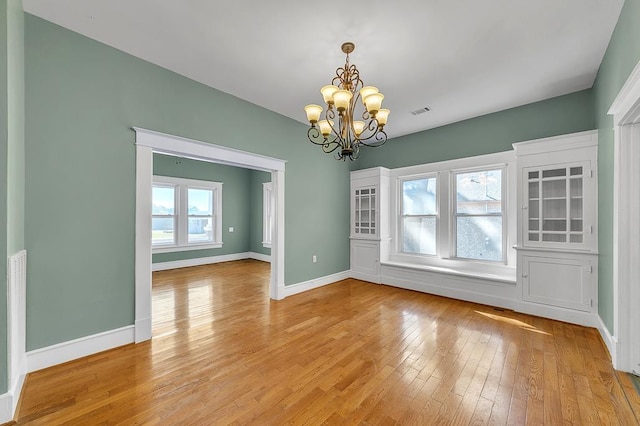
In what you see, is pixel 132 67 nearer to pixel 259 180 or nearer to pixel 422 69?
pixel 422 69

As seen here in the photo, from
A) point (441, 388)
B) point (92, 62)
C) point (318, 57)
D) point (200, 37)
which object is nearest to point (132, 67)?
point (92, 62)

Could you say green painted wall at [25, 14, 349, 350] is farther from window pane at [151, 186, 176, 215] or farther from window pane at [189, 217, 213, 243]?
window pane at [189, 217, 213, 243]

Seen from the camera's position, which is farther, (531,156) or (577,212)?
(531,156)

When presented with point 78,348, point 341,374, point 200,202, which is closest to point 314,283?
point 341,374

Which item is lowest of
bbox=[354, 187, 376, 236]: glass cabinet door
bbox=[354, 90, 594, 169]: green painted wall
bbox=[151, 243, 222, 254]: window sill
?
bbox=[151, 243, 222, 254]: window sill

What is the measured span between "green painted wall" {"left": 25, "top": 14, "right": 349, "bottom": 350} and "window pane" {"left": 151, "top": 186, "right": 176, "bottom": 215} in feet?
13.1

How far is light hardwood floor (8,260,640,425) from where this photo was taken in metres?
1.71

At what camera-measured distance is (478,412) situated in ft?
5.64

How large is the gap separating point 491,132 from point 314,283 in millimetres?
3822

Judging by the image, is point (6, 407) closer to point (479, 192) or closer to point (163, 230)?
point (163, 230)

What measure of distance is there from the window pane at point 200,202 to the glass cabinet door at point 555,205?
6897 mm

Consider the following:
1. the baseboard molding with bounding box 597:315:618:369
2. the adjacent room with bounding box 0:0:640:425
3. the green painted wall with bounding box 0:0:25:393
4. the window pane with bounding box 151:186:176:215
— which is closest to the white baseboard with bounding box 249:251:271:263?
the window pane with bounding box 151:186:176:215

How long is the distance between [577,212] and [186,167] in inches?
296

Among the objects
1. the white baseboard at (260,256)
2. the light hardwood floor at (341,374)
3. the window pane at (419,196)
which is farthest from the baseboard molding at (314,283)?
the white baseboard at (260,256)
